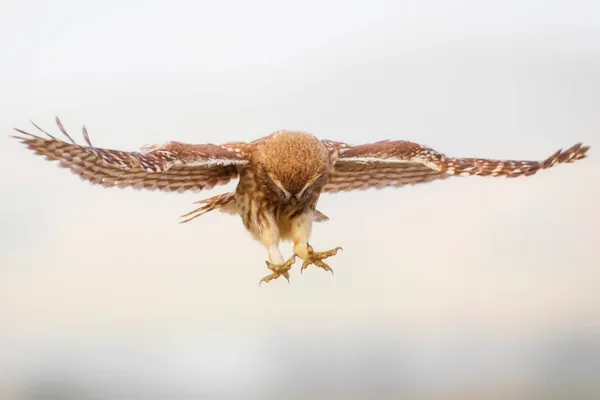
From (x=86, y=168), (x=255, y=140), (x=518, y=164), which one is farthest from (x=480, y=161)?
(x=86, y=168)

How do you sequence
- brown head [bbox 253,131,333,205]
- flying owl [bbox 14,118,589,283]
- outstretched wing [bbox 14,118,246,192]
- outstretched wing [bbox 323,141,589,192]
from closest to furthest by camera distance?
outstretched wing [bbox 14,118,246,192]
flying owl [bbox 14,118,589,283]
brown head [bbox 253,131,333,205]
outstretched wing [bbox 323,141,589,192]

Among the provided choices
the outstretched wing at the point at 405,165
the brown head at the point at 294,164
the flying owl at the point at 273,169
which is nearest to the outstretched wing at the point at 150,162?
the flying owl at the point at 273,169

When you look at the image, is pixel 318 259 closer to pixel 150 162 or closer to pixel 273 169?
pixel 273 169

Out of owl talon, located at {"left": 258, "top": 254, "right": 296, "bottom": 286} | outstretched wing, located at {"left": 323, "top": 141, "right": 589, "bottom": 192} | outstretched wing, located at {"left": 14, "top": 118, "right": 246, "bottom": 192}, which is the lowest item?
owl talon, located at {"left": 258, "top": 254, "right": 296, "bottom": 286}

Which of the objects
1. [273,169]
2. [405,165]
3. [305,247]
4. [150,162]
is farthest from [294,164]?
[405,165]

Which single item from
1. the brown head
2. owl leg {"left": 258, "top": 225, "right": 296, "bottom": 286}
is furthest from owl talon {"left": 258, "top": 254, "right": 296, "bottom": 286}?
the brown head

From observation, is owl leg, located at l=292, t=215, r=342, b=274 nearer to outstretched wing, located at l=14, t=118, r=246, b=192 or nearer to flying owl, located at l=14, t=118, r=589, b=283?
flying owl, located at l=14, t=118, r=589, b=283

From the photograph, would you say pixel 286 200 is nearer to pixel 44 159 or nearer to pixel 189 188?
pixel 189 188

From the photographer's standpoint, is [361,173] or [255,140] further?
[361,173]
